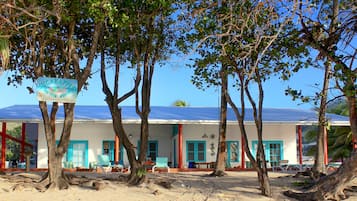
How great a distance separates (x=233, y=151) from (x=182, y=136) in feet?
9.95

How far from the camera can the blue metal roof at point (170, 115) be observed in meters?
21.2

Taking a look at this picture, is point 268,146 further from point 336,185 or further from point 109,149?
point 336,185

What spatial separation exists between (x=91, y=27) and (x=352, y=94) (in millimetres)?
8600

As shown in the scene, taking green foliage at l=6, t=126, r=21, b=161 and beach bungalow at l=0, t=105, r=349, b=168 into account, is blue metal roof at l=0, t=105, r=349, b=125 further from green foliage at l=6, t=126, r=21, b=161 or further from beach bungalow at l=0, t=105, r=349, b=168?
green foliage at l=6, t=126, r=21, b=161

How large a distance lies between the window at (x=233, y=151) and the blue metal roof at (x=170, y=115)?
5.31 feet

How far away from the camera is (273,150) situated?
24.1 metres

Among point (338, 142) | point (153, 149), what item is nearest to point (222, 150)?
point (153, 149)

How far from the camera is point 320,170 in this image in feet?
51.2

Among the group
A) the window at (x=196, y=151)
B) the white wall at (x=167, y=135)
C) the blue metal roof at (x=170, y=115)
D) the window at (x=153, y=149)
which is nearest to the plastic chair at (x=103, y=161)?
the white wall at (x=167, y=135)

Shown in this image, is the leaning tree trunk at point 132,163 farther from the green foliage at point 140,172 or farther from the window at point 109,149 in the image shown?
the window at point 109,149

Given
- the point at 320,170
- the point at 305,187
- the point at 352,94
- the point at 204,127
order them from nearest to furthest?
the point at 352,94 → the point at 305,187 → the point at 320,170 → the point at 204,127

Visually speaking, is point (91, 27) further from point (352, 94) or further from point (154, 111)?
point (154, 111)

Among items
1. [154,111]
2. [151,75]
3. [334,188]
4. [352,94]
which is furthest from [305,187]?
[154,111]

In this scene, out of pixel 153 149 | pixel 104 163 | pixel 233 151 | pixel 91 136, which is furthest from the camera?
pixel 153 149
